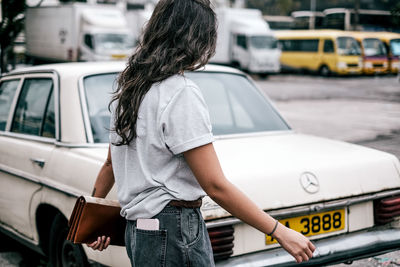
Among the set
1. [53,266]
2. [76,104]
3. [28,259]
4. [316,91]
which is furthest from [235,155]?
[316,91]

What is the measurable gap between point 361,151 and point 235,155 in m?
0.89

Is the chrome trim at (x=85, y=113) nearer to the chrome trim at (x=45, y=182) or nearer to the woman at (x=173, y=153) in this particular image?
the chrome trim at (x=45, y=182)

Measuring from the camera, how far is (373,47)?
3184cm

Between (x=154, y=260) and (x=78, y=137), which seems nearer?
(x=154, y=260)

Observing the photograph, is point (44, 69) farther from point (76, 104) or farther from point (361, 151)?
point (361, 151)

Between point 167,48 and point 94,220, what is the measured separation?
76 cm

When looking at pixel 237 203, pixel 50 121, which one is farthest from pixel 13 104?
pixel 237 203

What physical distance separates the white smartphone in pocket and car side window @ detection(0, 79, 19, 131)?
119 inches

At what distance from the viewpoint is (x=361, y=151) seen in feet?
12.4

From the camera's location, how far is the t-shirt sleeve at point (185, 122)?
1.91 m

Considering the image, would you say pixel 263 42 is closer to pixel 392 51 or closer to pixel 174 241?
pixel 392 51

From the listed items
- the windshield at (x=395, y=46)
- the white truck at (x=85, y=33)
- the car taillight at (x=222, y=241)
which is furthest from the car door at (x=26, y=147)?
the windshield at (x=395, y=46)

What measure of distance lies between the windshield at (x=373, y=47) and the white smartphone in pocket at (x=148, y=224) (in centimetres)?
3104

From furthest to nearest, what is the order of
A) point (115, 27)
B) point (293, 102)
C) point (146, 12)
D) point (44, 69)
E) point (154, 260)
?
point (146, 12) < point (115, 27) < point (293, 102) < point (44, 69) < point (154, 260)
